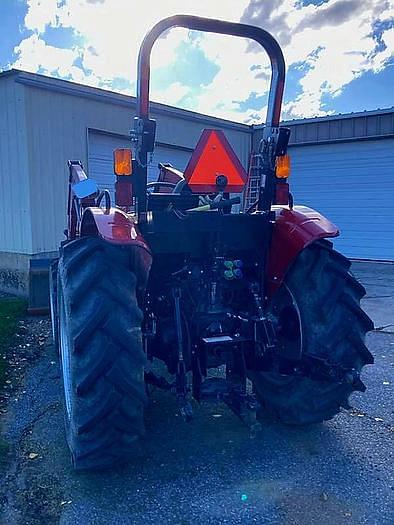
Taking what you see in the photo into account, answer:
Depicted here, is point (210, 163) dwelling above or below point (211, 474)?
above

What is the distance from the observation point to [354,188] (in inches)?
484

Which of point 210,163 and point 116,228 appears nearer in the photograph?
point 116,228

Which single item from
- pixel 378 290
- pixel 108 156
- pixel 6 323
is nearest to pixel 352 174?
pixel 378 290

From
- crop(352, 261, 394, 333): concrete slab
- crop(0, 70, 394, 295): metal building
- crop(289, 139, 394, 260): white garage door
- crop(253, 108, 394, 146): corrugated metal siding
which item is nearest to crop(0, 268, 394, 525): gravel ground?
crop(352, 261, 394, 333): concrete slab

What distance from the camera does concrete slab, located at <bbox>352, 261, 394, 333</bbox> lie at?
657 centimetres

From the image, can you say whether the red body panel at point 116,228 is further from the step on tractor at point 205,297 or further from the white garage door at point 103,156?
the white garage door at point 103,156

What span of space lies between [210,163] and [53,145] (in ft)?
19.4

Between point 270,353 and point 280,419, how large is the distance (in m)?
0.59

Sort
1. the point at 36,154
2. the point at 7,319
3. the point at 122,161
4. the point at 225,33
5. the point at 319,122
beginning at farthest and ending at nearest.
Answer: the point at 319,122 < the point at 36,154 < the point at 7,319 < the point at 225,33 < the point at 122,161

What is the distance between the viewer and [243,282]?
3229mm

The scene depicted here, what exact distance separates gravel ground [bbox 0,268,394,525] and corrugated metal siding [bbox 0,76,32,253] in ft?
15.1

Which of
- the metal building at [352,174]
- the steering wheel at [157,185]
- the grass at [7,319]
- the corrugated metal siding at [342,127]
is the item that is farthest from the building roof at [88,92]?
the steering wheel at [157,185]

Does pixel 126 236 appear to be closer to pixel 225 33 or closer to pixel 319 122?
pixel 225 33

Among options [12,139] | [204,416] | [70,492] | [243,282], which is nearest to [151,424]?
[204,416]
